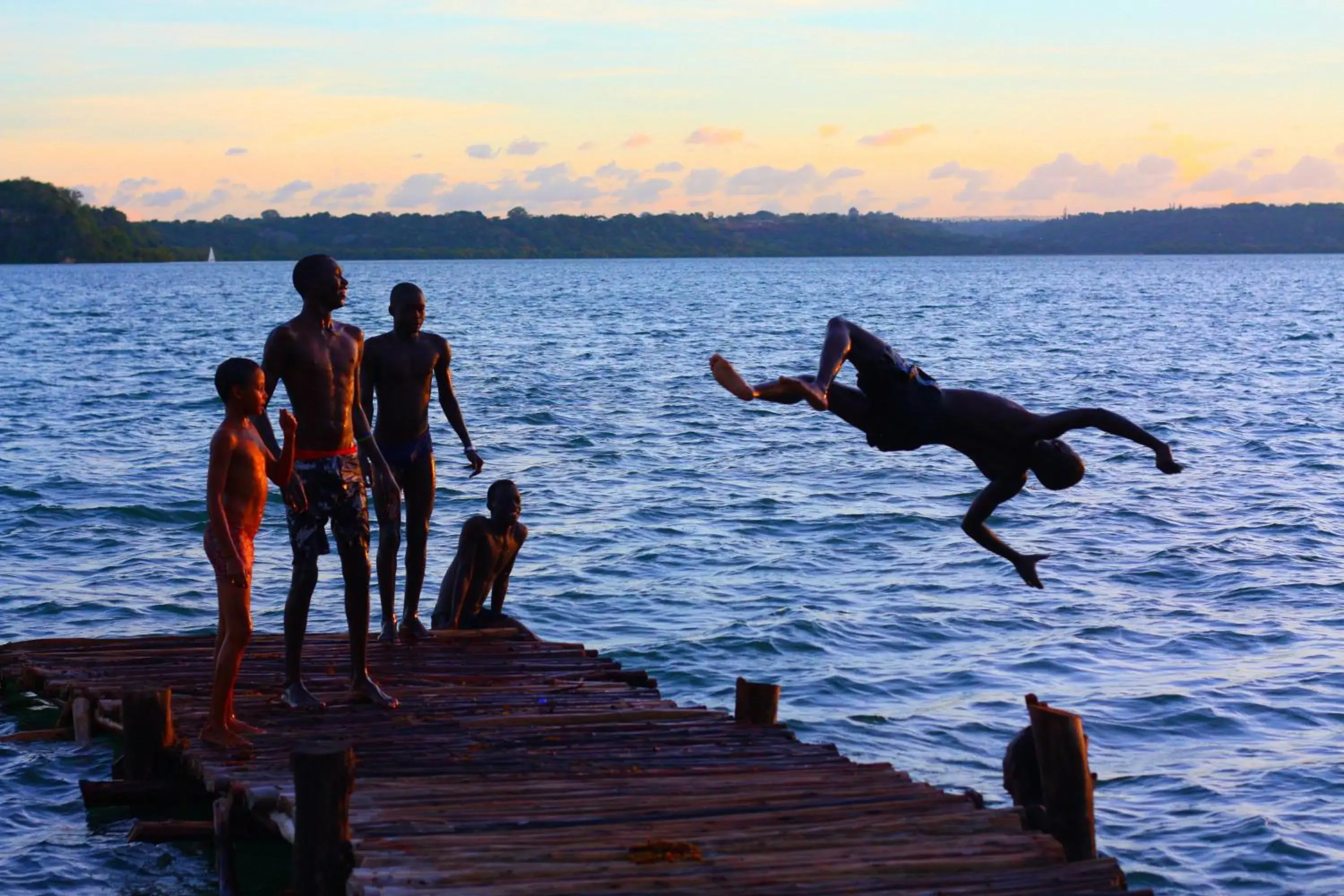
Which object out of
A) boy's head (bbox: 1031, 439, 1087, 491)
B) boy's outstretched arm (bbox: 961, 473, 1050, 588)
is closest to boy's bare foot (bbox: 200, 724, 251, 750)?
boy's outstretched arm (bbox: 961, 473, 1050, 588)

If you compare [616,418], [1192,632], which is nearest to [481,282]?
[616,418]

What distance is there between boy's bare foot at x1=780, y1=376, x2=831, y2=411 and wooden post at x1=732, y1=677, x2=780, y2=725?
2850 millimetres

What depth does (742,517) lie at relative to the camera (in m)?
24.3

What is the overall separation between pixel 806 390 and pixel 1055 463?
165cm

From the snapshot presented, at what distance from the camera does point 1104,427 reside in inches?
334

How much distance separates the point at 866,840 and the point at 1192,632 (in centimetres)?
1028

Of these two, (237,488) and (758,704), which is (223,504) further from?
(758,704)

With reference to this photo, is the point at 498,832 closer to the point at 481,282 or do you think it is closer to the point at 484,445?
the point at 484,445

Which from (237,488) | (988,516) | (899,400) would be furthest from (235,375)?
(988,516)

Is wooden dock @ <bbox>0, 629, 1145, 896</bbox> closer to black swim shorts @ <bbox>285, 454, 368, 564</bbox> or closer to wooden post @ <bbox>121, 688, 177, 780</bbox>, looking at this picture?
wooden post @ <bbox>121, 688, 177, 780</bbox>

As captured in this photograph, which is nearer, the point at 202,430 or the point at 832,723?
the point at 832,723

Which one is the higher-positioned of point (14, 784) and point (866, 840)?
point (866, 840)

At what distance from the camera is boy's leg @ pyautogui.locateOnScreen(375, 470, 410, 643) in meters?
11.3

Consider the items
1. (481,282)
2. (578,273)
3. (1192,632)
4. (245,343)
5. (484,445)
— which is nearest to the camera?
(1192,632)
